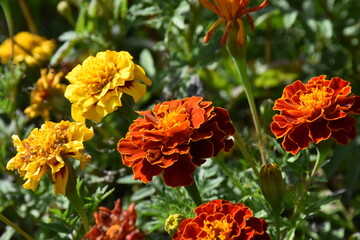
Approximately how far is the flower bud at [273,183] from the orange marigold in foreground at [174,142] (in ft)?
0.31

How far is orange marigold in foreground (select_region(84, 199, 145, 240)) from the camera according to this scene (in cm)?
91

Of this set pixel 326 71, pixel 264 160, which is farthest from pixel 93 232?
pixel 326 71

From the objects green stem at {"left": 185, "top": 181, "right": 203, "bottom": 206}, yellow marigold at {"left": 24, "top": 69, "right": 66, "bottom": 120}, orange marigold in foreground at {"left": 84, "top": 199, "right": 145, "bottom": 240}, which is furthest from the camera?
yellow marigold at {"left": 24, "top": 69, "right": 66, "bottom": 120}

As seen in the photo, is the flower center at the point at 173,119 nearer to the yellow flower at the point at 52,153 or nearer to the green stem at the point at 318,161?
the yellow flower at the point at 52,153

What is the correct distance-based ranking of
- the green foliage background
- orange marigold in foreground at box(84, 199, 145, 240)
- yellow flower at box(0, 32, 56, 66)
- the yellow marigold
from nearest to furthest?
orange marigold in foreground at box(84, 199, 145, 240) → the green foliage background → the yellow marigold → yellow flower at box(0, 32, 56, 66)

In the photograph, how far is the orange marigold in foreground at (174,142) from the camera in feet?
3.56

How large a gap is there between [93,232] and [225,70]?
1413 mm

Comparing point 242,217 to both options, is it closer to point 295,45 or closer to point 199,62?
point 199,62

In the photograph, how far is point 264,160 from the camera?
1.38 m

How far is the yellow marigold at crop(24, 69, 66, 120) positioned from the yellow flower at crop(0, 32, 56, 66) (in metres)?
0.20

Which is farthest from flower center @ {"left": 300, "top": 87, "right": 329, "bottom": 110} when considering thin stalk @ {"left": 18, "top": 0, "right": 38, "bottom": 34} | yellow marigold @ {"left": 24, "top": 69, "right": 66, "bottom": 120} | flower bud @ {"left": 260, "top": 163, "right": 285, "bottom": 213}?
thin stalk @ {"left": 18, "top": 0, "right": 38, "bottom": 34}

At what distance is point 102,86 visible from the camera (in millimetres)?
1249

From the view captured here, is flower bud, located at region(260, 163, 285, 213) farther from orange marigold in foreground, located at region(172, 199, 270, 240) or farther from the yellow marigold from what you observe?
the yellow marigold

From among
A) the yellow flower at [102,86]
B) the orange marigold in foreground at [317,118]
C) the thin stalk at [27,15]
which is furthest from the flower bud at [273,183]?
the thin stalk at [27,15]
